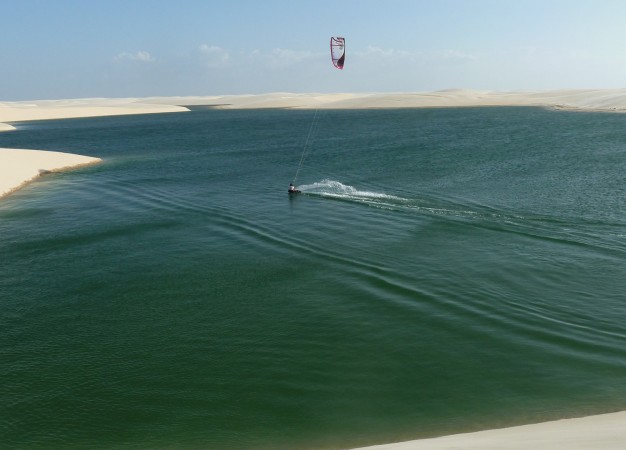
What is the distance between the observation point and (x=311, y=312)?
1593 cm

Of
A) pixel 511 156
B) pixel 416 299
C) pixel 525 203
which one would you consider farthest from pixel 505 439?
pixel 511 156

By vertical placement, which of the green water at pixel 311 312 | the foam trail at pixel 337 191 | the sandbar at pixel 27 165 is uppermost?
the sandbar at pixel 27 165

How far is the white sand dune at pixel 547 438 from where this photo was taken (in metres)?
8.33

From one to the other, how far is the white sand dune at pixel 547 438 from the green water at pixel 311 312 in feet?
1.76

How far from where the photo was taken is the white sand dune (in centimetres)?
833

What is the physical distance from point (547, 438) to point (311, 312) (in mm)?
8074

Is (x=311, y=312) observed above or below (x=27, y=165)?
below

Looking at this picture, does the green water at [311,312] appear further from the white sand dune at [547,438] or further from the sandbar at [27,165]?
the sandbar at [27,165]

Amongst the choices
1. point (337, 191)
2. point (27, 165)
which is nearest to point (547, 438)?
point (337, 191)

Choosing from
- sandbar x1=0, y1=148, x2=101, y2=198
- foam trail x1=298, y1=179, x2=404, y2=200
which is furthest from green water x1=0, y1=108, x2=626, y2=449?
sandbar x1=0, y1=148, x2=101, y2=198

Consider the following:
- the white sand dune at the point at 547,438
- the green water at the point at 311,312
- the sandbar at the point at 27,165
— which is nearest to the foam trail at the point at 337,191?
the green water at the point at 311,312

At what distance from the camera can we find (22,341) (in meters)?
14.8

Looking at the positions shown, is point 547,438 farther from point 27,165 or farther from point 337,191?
point 27,165

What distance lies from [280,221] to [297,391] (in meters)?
14.7
